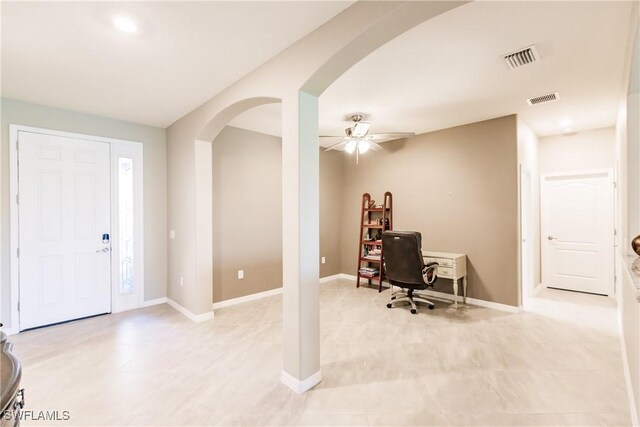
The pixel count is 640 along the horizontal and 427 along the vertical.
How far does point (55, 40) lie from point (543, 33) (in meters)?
3.46

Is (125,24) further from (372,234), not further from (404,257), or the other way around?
(372,234)

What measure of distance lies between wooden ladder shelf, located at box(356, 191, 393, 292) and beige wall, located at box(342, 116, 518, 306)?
160 mm

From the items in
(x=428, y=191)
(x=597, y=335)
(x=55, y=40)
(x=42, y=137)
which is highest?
(x=55, y=40)

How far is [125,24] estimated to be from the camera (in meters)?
1.95

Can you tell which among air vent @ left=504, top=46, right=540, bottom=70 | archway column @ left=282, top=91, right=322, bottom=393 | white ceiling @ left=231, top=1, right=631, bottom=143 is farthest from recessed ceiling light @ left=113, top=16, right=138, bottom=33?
air vent @ left=504, top=46, right=540, bottom=70

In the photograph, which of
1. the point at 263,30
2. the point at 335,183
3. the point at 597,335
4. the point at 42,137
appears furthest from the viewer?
the point at 335,183

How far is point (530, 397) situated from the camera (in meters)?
2.05

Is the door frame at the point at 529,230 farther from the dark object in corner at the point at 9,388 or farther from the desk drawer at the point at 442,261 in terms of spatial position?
the dark object in corner at the point at 9,388

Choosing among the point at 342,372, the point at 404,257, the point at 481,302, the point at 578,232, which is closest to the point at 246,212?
the point at 404,257

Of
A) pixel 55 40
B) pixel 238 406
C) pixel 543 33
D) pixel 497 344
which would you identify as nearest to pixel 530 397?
pixel 497 344

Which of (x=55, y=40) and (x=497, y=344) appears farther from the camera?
(x=497, y=344)

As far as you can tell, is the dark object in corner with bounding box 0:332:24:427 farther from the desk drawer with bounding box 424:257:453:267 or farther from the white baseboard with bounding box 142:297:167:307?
the desk drawer with bounding box 424:257:453:267

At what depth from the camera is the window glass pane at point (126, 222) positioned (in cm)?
391

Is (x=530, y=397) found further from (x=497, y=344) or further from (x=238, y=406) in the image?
(x=238, y=406)
